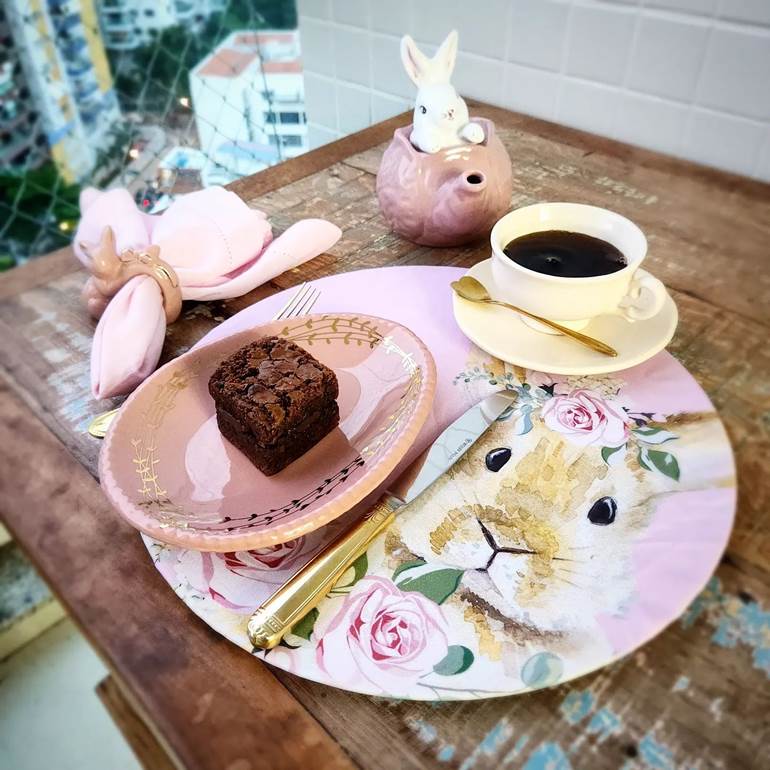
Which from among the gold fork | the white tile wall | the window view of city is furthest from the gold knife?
the window view of city

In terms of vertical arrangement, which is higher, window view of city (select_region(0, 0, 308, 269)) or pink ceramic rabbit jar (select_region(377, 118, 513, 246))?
pink ceramic rabbit jar (select_region(377, 118, 513, 246))

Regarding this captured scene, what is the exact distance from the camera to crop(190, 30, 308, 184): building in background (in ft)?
5.77

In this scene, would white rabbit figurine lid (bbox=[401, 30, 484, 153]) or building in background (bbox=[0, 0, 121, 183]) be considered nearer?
white rabbit figurine lid (bbox=[401, 30, 484, 153])

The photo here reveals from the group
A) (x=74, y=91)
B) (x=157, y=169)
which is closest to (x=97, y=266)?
(x=157, y=169)

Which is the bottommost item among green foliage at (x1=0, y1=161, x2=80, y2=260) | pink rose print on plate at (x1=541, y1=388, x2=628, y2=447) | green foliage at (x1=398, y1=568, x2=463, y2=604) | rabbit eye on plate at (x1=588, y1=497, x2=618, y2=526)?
green foliage at (x1=0, y1=161, x2=80, y2=260)

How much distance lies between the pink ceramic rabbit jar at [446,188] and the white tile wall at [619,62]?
1.40 feet

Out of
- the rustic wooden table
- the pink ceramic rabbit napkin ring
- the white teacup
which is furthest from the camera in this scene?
the pink ceramic rabbit napkin ring

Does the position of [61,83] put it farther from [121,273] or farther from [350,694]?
[350,694]

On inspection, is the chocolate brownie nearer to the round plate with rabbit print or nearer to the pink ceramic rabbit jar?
the round plate with rabbit print

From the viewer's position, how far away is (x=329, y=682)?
0.45 m

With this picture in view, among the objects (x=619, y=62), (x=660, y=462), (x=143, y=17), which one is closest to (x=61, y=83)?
(x=143, y=17)

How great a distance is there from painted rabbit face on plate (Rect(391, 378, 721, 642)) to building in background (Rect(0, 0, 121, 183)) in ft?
5.72

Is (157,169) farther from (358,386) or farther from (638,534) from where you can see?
(638,534)

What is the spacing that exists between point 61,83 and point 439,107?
4.87 feet
